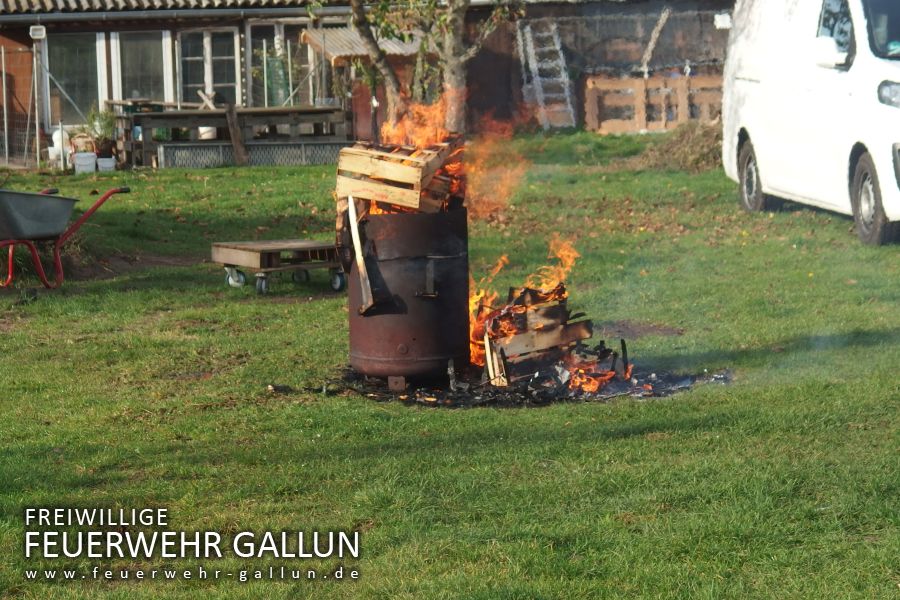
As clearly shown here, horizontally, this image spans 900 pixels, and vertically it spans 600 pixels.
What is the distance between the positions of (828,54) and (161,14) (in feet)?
61.3

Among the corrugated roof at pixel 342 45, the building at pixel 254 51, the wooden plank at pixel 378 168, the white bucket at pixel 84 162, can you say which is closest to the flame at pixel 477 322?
the wooden plank at pixel 378 168

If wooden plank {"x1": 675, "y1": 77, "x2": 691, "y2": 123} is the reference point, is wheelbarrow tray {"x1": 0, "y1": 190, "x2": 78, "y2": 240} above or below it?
below

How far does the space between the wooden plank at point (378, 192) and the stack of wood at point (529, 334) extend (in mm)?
1004

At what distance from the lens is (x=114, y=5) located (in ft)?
92.9

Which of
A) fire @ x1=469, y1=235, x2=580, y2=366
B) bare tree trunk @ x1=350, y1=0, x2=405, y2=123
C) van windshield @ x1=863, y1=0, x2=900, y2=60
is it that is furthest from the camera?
bare tree trunk @ x1=350, y1=0, x2=405, y2=123

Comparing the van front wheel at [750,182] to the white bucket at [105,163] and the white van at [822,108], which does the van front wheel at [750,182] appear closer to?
the white van at [822,108]

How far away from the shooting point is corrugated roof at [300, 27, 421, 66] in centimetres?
2670

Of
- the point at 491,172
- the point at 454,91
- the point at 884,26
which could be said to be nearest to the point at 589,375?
the point at 884,26

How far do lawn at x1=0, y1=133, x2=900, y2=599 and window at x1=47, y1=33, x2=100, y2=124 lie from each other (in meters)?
17.0

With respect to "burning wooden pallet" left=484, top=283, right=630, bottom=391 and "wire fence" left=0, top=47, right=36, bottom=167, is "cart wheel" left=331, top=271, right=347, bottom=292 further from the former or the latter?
"wire fence" left=0, top=47, right=36, bottom=167

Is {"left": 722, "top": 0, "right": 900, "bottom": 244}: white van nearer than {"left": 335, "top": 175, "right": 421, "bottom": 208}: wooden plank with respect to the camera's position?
No

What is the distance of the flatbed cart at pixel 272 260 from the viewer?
1177cm

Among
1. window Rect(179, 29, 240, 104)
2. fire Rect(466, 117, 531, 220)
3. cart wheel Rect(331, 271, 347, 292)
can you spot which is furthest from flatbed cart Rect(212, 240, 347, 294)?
window Rect(179, 29, 240, 104)

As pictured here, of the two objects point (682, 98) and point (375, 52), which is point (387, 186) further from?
point (682, 98)
